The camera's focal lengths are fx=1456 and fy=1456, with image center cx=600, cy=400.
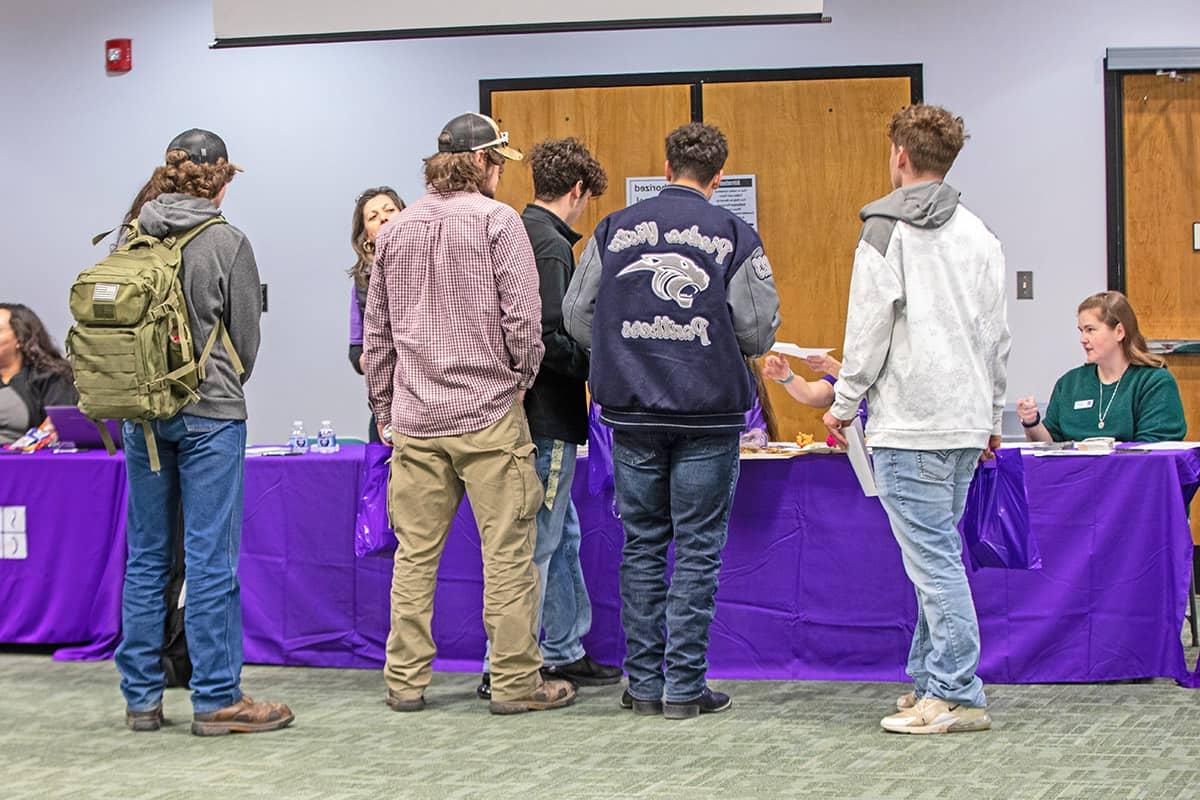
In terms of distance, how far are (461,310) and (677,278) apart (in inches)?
20.4

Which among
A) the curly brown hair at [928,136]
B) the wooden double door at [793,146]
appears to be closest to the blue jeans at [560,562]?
the curly brown hair at [928,136]

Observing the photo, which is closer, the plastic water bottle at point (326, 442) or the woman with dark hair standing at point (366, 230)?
the woman with dark hair standing at point (366, 230)

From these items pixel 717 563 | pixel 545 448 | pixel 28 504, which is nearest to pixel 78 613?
pixel 28 504

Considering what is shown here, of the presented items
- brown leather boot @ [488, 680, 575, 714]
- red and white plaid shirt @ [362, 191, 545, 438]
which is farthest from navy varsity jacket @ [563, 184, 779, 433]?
brown leather boot @ [488, 680, 575, 714]

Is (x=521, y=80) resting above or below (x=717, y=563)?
above

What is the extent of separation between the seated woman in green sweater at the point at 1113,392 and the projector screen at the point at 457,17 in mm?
1765

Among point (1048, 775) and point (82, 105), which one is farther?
point (82, 105)

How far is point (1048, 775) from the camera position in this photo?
9.67ft

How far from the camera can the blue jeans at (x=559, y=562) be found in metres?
3.67

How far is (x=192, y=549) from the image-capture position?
132 inches

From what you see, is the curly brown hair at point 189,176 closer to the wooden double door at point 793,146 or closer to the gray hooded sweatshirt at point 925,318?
the gray hooded sweatshirt at point 925,318

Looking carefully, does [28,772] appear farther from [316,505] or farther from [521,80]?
[521,80]

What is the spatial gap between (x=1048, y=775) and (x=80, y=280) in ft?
7.66

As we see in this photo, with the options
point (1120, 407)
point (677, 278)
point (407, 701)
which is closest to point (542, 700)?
point (407, 701)
